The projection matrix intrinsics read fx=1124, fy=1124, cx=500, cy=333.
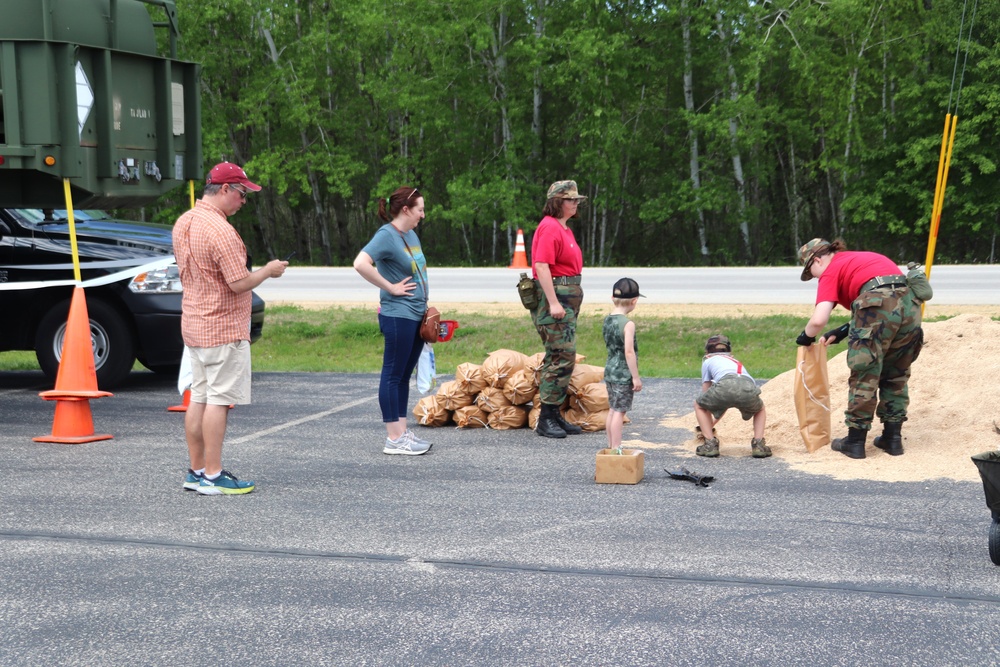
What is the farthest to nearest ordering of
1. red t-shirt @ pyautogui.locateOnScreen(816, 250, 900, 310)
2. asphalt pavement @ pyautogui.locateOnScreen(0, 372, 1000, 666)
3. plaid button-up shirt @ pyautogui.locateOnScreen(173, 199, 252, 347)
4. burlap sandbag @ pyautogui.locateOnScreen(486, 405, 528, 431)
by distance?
burlap sandbag @ pyautogui.locateOnScreen(486, 405, 528, 431)
red t-shirt @ pyautogui.locateOnScreen(816, 250, 900, 310)
plaid button-up shirt @ pyautogui.locateOnScreen(173, 199, 252, 347)
asphalt pavement @ pyautogui.locateOnScreen(0, 372, 1000, 666)

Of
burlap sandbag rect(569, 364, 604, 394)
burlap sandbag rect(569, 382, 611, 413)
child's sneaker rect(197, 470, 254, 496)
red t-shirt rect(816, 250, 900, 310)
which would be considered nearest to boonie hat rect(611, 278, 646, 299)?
red t-shirt rect(816, 250, 900, 310)

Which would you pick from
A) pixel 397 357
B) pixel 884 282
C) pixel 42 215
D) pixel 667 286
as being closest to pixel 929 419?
pixel 884 282

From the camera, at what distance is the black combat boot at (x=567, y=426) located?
28.3 ft

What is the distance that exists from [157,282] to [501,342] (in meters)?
5.55

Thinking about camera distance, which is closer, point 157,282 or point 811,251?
→ point 811,251

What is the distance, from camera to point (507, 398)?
352 inches

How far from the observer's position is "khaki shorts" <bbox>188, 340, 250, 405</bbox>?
6395 mm

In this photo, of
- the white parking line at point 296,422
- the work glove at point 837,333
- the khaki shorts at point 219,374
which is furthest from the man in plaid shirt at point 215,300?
the work glove at point 837,333

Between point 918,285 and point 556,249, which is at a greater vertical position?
point 556,249

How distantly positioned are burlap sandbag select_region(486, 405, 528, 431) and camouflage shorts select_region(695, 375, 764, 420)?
1.78m

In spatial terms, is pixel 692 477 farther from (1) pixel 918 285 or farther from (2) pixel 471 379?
(2) pixel 471 379

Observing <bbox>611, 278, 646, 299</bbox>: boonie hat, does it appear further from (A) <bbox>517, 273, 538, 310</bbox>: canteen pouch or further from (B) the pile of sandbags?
(B) the pile of sandbags

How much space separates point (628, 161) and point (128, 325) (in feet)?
81.8

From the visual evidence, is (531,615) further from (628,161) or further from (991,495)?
(628,161)
